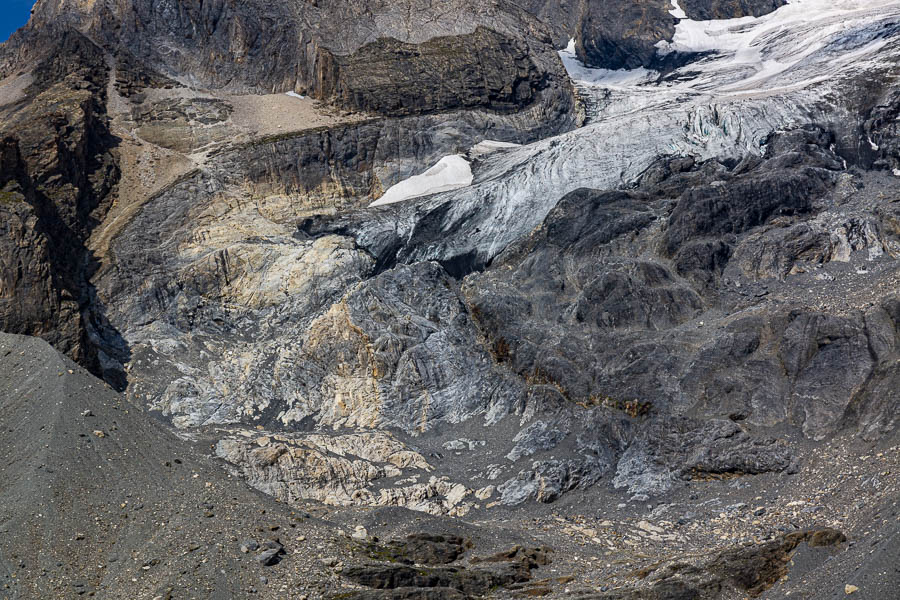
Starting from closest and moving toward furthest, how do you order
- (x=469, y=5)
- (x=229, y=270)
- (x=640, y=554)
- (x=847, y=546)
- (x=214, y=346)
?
1. (x=847, y=546)
2. (x=640, y=554)
3. (x=214, y=346)
4. (x=229, y=270)
5. (x=469, y=5)

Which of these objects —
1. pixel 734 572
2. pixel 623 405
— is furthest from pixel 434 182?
pixel 734 572

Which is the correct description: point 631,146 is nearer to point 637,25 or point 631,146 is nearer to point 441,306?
point 441,306

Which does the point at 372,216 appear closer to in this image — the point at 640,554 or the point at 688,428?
the point at 688,428

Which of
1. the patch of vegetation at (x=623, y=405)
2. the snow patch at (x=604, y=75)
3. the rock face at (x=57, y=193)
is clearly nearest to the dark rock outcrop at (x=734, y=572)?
the patch of vegetation at (x=623, y=405)

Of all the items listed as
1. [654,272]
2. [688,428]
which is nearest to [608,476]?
[688,428]

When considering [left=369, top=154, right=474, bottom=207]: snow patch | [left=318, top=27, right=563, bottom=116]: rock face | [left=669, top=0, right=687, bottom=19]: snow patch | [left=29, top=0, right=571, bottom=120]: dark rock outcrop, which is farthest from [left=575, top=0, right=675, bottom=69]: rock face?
[left=369, top=154, right=474, bottom=207]: snow patch

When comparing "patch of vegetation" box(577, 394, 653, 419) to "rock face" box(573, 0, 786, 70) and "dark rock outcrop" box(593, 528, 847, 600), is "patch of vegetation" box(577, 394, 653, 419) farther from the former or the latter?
"rock face" box(573, 0, 786, 70)

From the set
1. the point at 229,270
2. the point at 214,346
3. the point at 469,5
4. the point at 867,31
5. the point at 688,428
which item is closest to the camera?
the point at 688,428

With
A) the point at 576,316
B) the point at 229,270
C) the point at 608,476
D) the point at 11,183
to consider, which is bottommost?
the point at 608,476
